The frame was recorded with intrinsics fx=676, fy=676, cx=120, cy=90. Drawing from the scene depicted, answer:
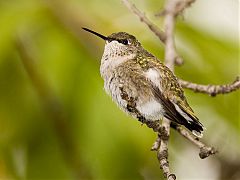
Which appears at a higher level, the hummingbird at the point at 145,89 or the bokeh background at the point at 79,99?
the bokeh background at the point at 79,99

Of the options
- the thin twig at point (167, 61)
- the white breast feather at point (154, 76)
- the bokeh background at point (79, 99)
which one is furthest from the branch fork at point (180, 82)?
the bokeh background at point (79, 99)

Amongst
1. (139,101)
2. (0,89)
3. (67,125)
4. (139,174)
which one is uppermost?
(0,89)

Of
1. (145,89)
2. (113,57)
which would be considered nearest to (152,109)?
(145,89)

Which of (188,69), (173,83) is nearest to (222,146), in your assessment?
(188,69)

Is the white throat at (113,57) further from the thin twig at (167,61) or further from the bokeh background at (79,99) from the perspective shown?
the bokeh background at (79,99)

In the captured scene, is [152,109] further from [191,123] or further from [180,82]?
[180,82]

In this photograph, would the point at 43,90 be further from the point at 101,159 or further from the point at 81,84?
the point at 101,159
